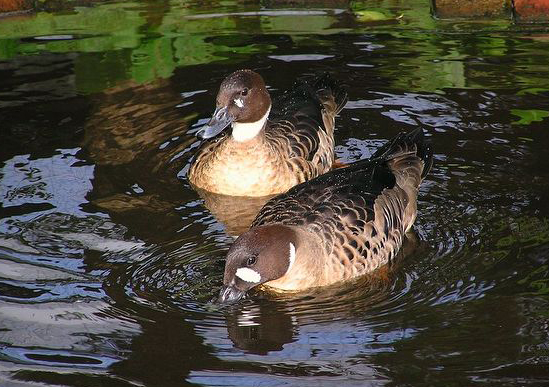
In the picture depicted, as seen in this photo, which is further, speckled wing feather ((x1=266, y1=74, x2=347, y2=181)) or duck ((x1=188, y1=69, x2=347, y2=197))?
speckled wing feather ((x1=266, y1=74, x2=347, y2=181))

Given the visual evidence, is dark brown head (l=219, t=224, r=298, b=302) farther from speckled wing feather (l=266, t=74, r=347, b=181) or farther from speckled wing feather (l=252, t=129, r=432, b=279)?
speckled wing feather (l=266, t=74, r=347, b=181)

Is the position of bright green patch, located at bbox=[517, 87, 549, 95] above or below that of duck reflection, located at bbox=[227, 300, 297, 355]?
above

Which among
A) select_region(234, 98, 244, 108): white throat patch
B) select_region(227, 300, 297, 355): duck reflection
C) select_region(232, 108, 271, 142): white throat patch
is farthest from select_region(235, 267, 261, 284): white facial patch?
select_region(232, 108, 271, 142): white throat patch

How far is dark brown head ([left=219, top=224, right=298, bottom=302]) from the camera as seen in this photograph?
702 centimetres

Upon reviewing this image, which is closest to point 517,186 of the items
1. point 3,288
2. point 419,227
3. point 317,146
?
point 419,227

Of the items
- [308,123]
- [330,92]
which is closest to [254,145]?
[308,123]

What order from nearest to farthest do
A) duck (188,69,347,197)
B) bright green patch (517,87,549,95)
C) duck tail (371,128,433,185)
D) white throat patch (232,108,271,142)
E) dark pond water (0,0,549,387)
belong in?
dark pond water (0,0,549,387)
duck tail (371,128,433,185)
duck (188,69,347,197)
white throat patch (232,108,271,142)
bright green patch (517,87,549,95)

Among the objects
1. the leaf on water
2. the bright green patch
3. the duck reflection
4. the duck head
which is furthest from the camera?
the bright green patch

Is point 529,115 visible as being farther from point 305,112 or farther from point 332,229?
point 332,229

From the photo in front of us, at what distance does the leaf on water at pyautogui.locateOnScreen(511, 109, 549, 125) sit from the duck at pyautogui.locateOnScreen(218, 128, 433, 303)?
1514mm

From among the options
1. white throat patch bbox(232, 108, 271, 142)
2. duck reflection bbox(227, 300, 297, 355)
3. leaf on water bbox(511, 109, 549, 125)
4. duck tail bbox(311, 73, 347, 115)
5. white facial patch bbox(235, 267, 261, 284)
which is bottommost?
duck reflection bbox(227, 300, 297, 355)

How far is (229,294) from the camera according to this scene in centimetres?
699

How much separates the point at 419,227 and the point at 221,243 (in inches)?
59.0

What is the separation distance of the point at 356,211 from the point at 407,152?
3.63 feet
